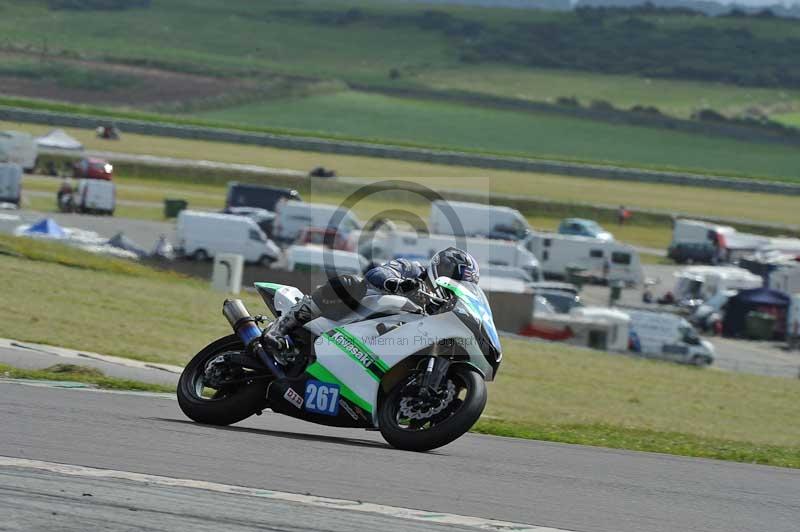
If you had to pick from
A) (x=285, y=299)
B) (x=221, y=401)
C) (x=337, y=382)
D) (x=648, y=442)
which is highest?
(x=285, y=299)

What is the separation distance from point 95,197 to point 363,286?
40.1 meters

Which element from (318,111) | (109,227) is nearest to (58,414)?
(109,227)

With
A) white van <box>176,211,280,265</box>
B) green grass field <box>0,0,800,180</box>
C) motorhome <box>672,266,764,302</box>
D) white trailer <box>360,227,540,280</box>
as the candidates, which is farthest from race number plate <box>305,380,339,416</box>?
green grass field <box>0,0,800,180</box>

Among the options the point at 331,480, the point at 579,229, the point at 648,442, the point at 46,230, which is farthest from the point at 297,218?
the point at 331,480

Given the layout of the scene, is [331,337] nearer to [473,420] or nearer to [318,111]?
[473,420]

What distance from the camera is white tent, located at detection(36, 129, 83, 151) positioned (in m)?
57.7

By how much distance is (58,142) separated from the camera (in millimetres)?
58531

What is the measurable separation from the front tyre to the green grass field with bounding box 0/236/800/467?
3.90 m

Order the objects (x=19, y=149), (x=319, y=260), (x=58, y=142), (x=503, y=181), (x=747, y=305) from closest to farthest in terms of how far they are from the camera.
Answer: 1. (x=319, y=260)
2. (x=747, y=305)
3. (x=19, y=149)
4. (x=58, y=142)
5. (x=503, y=181)

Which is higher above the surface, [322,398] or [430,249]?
[322,398]

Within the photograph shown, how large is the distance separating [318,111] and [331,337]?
85.0m

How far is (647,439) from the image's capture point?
1160 centimetres

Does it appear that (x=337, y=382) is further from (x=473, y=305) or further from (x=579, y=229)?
(x=579, y=229)

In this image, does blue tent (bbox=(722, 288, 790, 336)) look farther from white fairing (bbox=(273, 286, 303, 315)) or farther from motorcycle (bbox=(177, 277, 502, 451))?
motorcycle (bbox=(177, 277, 502, 451))
